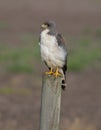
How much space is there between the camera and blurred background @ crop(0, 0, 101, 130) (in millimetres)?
13539

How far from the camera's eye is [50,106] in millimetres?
8414

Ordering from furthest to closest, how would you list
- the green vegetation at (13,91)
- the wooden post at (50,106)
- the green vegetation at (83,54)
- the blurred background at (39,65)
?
1. the green vegetation at (83,54)
2. the green vegetation at (13,91)
3. the blurred background at (39,65)
4. the wooden post at (50,106)

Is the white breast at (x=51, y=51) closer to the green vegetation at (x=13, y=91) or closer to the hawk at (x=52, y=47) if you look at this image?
the hawk at (x=52, y=47)

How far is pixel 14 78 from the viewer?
61.4ft

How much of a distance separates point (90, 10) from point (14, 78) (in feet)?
71.4

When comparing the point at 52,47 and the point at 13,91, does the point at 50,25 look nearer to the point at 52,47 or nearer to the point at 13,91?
the point at 52,47

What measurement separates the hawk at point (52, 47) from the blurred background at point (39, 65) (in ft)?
9.63

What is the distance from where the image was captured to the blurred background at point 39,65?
1354 cm

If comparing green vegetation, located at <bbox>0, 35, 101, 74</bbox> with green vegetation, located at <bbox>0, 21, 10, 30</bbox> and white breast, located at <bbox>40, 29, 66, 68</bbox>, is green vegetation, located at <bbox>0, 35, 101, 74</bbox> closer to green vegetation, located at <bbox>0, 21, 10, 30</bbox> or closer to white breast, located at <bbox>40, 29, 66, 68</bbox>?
green vegetation, located at <bbox>0, 21, 10, 30</bbox>

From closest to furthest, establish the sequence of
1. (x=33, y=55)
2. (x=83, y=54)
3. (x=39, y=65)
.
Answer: (x=39, y=65) < (x=33, y=55) < (x=83, y=54)

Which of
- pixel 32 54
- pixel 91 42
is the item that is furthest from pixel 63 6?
pixel 32 54

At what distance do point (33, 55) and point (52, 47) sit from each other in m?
13.3

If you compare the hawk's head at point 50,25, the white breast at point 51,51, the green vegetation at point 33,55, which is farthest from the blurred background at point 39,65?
the hawk's head at point 50,25

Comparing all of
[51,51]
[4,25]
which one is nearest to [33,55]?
[4,25]
